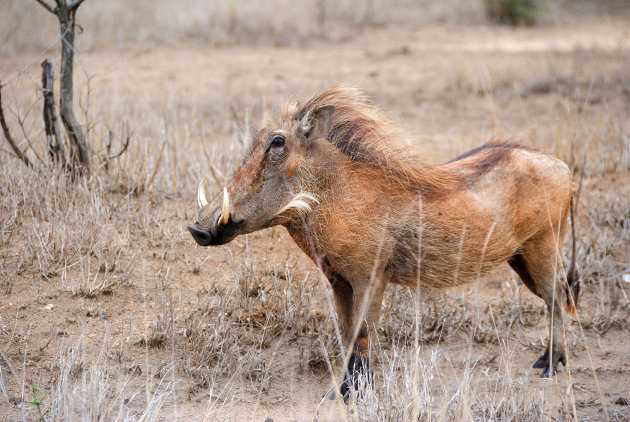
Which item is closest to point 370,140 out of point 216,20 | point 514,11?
point 216,20

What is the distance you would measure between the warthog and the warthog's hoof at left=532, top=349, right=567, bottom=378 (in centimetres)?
72

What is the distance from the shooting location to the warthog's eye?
10.8 ft

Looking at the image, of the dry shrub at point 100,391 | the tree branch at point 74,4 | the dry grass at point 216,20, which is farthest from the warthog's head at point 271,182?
the dry grass at point 216,20

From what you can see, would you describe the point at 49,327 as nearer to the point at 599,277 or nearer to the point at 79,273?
the point at 79,273

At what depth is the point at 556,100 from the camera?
8.40 metres

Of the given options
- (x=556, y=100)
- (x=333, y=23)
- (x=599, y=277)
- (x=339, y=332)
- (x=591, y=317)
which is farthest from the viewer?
(x=333, y=23)

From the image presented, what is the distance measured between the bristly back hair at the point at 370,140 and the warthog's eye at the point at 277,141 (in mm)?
201

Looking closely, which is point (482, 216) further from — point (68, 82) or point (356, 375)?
point (68, 82)

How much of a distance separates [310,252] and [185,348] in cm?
95

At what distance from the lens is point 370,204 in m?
3.34

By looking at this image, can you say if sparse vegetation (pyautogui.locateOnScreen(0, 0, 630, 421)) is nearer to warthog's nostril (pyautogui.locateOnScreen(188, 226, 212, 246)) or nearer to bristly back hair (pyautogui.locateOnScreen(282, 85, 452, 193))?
bristly back hair (pyautogui.locateOnScreen(282, 85, 452, 193))

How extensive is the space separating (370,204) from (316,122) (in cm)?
48

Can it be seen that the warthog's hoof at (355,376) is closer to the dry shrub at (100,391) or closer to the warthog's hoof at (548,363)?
the dry shrub at (100,391)

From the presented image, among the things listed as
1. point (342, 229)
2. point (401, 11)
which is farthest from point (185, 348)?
point (401, 11)
